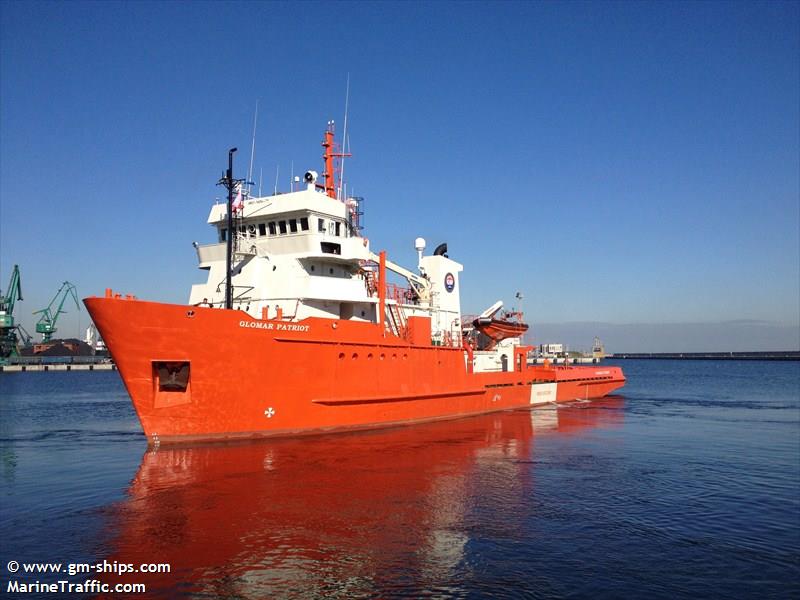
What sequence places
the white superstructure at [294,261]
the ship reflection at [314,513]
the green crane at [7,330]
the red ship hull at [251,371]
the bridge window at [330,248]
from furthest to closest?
the green crane at [7,330]
the bridge window at [330,248]
the white superstructure at [294,261]
the red ship hull at [251,371]
the ship reflection at [314,513]

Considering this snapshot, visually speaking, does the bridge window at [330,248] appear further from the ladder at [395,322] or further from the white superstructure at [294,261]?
the ladder at [395,322]

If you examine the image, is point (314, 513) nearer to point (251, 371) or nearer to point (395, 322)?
point (251, 371)

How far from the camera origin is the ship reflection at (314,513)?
7355mm

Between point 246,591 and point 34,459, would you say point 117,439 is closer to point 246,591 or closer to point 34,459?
point 34,459

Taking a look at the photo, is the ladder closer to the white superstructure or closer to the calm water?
the white superstructure

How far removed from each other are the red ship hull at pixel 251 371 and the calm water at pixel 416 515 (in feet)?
2.60

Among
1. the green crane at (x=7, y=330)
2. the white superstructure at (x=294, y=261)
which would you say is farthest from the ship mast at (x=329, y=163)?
the green crane at (x=7, y=330)

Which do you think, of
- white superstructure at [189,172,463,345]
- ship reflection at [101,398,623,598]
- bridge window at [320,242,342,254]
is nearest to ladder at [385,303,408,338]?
white superstructure at [189,172,463,345]

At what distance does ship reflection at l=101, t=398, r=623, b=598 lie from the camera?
290 inches

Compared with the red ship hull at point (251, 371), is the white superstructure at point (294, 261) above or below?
above

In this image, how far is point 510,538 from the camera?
8.98 m

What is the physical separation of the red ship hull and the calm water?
79 centimetres

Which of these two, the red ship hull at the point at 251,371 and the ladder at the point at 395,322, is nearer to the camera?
the red ship hull at the point at 251,371

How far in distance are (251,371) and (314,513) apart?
6.47 metres
